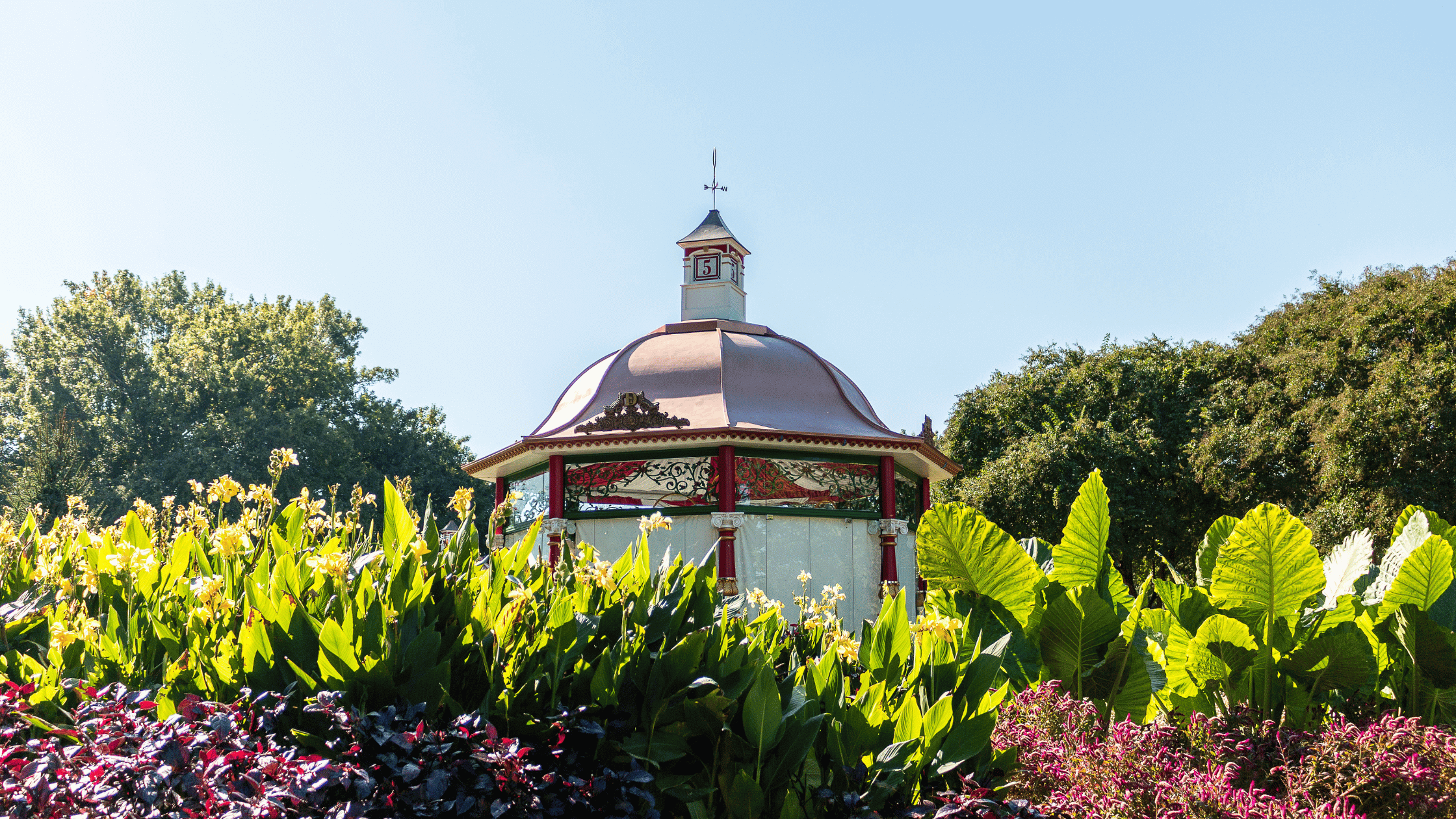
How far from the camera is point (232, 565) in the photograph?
146 inches

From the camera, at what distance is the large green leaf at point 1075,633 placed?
4.16m

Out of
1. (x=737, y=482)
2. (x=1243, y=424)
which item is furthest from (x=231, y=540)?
(x=1243, y=424)

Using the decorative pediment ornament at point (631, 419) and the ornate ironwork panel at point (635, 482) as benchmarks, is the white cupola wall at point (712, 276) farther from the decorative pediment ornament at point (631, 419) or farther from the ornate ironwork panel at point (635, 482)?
the ornate ironwork panel at point (635, 482)

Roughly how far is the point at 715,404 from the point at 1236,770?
1014 cm

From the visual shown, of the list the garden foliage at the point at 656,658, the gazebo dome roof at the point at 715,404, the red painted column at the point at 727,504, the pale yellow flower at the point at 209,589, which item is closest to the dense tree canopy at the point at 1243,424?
the gazebo dome roof at the point at 715,404

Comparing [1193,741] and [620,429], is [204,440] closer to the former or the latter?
[620,429]

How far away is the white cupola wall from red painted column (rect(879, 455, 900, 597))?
452 centimetres

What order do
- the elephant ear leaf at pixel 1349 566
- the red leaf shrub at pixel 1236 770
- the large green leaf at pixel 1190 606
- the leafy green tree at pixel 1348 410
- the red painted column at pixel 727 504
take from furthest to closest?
the leafy green tree at pixel 1348 410
the red painted column at pixel 727 504
the elephant ear leaf at pixel 1349 566
the large green leaf at pixel 1190 606
the red leaf shrub at pixel 1236 770

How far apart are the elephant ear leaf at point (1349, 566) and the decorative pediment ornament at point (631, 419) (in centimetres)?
835

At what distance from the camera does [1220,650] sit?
3.82 metres

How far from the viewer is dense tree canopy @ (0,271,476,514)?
3131 centimetres

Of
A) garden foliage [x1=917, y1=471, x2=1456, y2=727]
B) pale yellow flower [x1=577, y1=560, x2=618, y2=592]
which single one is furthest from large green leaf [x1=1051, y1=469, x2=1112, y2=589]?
pale yellow flower [x1=577, y1=560, x2=618, y2=592]

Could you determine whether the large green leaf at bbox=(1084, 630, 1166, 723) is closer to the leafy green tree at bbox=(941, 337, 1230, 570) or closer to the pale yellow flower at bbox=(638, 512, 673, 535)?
the pale yellow flower at bbox=(638, 512, 673, 535)

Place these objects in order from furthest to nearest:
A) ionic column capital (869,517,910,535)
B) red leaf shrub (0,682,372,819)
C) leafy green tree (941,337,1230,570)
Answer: leafy green tree (941,337,1230,570)
ionic column capital (869,517,910,535)
red leaf shrub (0,682,372,819)
